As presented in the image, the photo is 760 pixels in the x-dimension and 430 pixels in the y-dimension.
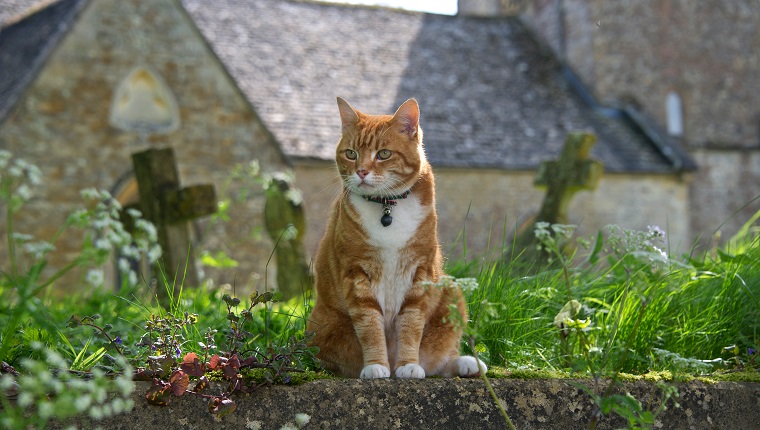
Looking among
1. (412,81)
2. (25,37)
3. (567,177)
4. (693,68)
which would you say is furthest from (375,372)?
(693,68)

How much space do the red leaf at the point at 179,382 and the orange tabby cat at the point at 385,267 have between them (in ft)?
2.18

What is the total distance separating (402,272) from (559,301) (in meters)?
1.34

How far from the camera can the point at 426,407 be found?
9.92 feet

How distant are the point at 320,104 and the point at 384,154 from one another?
1565cm

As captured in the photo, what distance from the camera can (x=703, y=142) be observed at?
2300 centimetres

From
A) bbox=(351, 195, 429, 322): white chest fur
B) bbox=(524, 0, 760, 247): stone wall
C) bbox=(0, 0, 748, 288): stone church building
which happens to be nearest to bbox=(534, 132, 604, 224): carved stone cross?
bbox=(0, 0, 748, 288): stone church building

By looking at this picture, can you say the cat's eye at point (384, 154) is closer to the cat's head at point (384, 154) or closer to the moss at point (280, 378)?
the cat's head at point (384, 154)

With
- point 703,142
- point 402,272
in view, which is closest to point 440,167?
point 703,142

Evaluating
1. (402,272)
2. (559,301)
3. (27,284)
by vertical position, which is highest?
(27,284)

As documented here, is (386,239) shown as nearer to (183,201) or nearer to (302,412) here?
(302,412)

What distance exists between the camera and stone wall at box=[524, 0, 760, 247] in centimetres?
2253

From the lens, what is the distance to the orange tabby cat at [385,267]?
129 inches

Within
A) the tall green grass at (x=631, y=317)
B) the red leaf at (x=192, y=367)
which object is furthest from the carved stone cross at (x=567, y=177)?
the red leaf at (x=192, y=367)

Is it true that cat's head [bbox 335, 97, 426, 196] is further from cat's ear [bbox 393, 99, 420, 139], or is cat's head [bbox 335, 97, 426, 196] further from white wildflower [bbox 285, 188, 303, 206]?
white wildflower [bbox 285, 188, 303, 206]
